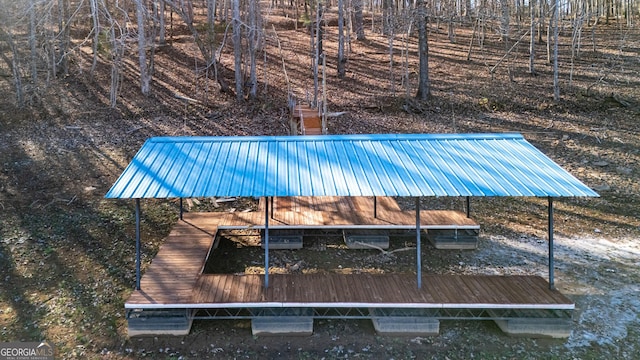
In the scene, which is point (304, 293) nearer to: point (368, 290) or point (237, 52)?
point (368, 290)

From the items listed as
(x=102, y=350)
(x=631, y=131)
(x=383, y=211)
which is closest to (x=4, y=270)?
(x=102, y=350)

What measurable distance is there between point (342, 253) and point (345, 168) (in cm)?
272

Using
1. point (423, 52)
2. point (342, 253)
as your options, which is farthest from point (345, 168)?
point (423, 52)

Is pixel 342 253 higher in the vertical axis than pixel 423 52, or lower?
lower

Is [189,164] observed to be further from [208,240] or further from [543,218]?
[543,218]

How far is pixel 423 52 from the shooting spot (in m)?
17.7

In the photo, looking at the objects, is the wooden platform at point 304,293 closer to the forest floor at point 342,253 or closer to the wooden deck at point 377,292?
the wooden deck at point 377,292

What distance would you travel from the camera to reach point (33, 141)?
48.6 ft

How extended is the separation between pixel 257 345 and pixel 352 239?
3674 mm

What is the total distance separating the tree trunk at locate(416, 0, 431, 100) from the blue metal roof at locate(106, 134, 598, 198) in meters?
10.5

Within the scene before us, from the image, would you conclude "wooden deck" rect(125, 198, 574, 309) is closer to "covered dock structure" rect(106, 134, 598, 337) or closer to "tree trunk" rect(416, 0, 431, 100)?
"covered dock structure" rect(106, 134, 598, 337)

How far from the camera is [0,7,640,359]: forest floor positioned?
6.13m

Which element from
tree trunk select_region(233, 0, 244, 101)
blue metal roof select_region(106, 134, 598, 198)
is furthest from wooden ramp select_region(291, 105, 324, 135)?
blue metal roof select_region(106, 134, 598, 198)

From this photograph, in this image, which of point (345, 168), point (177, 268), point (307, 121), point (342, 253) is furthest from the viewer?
point (307, 121)
